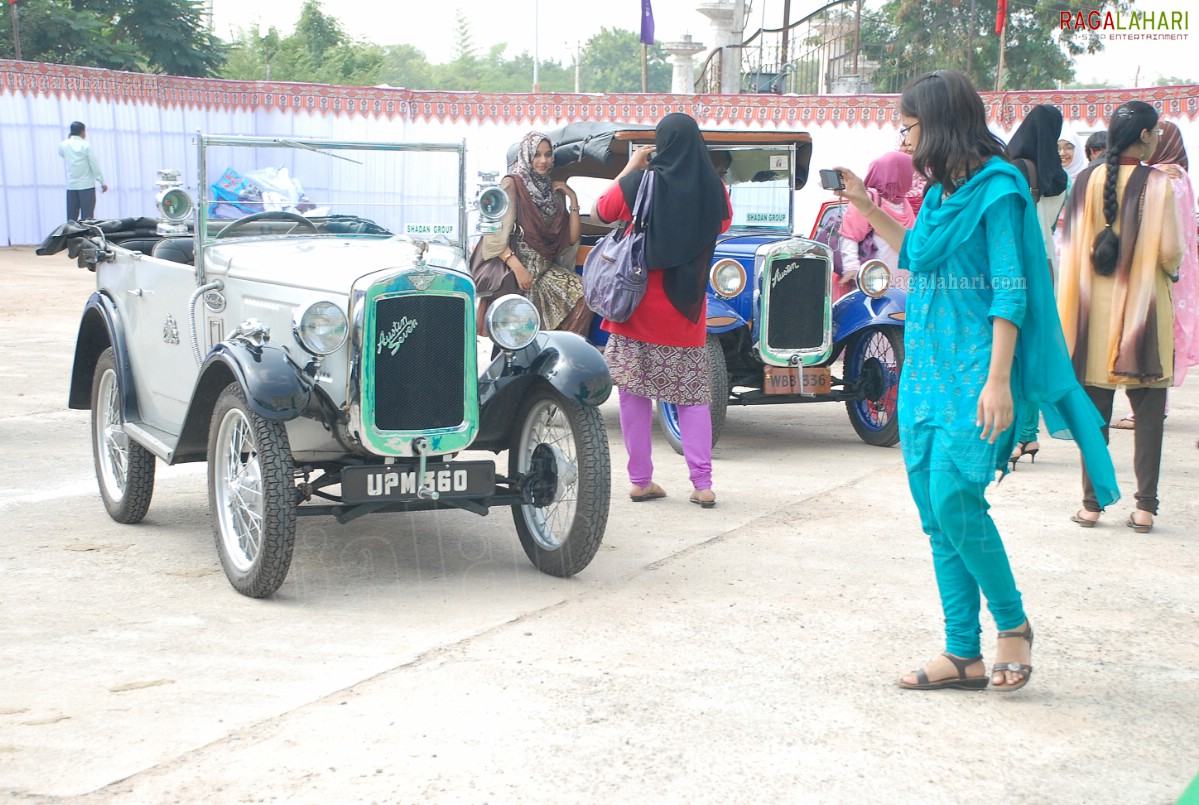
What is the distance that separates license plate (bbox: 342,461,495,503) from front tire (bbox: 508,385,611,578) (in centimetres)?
29

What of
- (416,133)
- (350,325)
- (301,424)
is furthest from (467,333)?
(416,133)

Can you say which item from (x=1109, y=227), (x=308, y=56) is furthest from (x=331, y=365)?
(x=308, y=56)

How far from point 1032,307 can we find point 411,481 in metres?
2.31

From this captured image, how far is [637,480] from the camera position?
657 cm

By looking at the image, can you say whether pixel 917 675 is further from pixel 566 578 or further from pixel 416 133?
pixel 416 133

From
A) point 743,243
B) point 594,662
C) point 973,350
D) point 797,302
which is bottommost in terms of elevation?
point 594,662

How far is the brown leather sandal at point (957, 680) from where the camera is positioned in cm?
390

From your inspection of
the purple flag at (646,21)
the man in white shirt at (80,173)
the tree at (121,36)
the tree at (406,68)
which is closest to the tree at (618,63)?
the tree at (406,68)

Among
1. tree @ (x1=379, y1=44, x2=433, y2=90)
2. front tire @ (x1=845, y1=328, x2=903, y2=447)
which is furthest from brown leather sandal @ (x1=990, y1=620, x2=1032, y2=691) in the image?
tree @ (x1=379, y1=44, x2=433, y2=90)

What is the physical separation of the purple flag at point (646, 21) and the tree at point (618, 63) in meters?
64.8

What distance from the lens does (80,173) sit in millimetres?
19641

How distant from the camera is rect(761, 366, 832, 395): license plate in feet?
26.5

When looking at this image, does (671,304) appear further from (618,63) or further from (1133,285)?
(618,63)

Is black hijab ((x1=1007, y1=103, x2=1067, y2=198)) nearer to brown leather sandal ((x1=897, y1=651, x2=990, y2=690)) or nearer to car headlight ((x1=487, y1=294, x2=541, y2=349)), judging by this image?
car headlight ((x1=487, y1=294, x2=541, y2=349))
